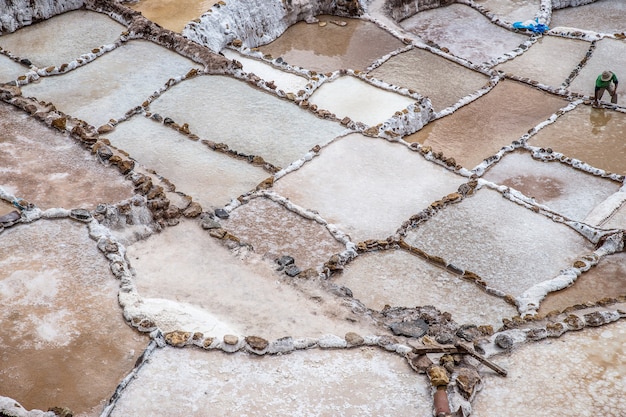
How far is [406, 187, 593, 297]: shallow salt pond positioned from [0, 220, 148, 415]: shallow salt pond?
478 centimetres

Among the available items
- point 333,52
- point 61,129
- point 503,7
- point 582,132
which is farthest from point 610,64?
point 61,129

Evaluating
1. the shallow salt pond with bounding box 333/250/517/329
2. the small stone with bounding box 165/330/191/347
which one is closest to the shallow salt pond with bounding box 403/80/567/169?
the shallow salt pond with bounding box 333/250/517/329

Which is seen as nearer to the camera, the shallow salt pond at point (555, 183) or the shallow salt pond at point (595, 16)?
the shallow salt pond at point (555, 183)

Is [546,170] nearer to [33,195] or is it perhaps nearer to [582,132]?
[582,132]

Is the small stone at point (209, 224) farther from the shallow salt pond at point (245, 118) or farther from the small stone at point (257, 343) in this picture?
the small stone at point (257, 343)

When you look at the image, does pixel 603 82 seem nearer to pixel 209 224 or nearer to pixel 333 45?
pixel 333 45

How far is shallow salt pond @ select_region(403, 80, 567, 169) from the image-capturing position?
13.6 m

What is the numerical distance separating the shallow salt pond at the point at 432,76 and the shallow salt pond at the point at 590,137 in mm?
2220

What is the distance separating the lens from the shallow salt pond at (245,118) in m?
12.1

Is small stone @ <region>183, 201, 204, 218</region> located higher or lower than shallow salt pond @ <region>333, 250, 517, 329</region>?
higher

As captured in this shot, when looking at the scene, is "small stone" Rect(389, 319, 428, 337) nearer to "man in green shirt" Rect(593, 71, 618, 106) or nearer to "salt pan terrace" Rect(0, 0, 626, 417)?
"salt pan terrace" Rect(0, 0, 626, 417)

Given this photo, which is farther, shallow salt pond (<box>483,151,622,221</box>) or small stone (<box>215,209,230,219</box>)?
shallow salt pond (<box>483,151,622,221</box>)

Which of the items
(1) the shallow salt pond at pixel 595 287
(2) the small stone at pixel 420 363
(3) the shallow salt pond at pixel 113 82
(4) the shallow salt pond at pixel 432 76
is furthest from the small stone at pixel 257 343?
(4) the shallow salt pond at pixel 432 76

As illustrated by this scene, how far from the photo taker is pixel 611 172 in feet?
41.5
